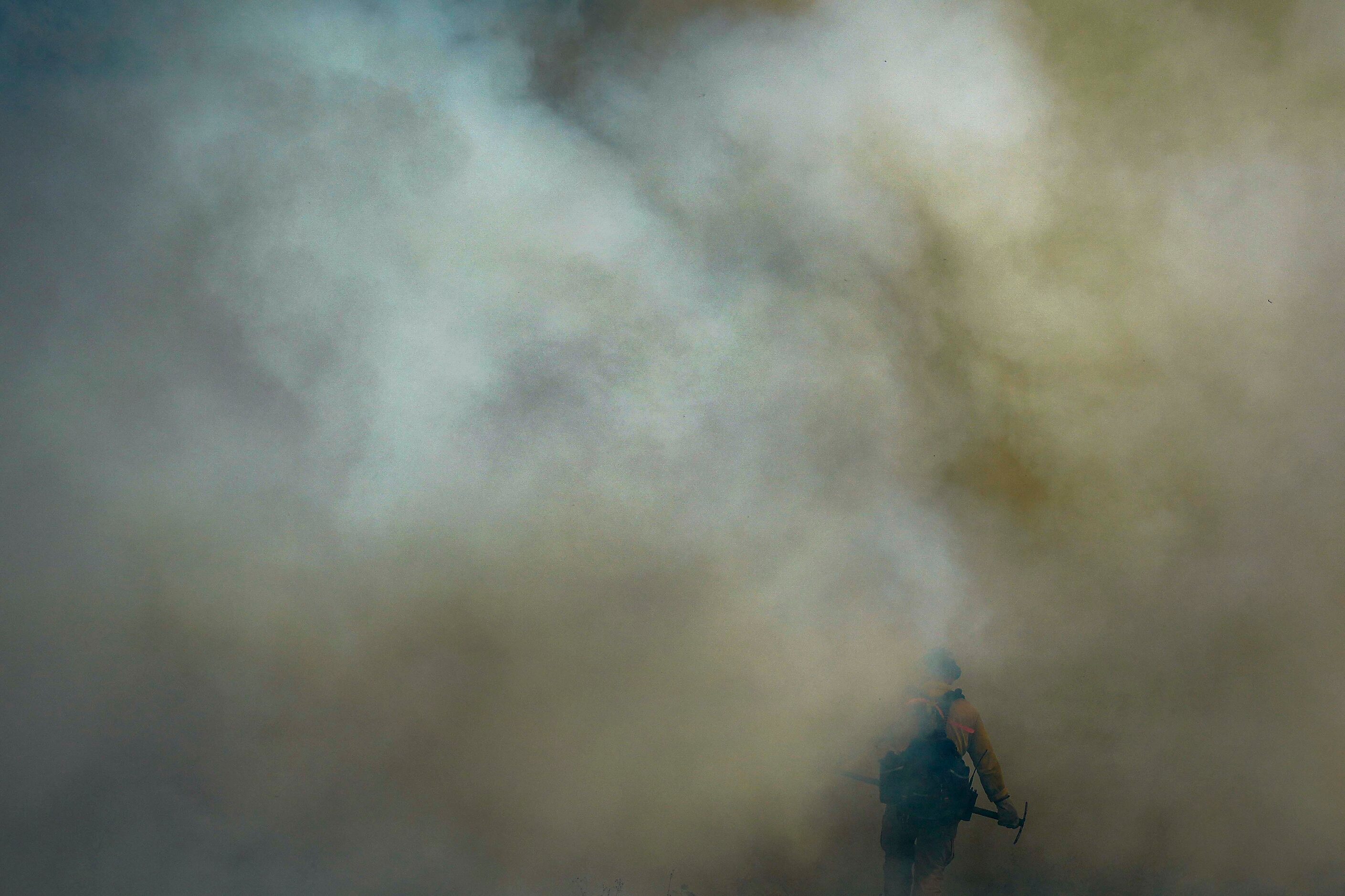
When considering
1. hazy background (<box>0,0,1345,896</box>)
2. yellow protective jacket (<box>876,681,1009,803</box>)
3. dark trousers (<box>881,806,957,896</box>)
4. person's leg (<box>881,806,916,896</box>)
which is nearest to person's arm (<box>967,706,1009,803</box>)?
yellow protective jacket (<box>876,681,1009,803</box>)

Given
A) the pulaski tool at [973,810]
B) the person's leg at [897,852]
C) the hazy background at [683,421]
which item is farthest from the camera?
the hazy background at [683,421]

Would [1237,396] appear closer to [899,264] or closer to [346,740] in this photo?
[899,264]

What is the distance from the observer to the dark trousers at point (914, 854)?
Result: 450cm

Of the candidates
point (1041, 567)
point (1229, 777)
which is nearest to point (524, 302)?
point (1041, 567)

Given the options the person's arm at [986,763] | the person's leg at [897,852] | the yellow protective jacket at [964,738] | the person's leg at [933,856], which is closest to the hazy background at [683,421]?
the person's leg at [897,852]

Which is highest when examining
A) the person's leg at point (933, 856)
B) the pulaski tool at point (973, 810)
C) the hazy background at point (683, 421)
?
the hazy background at point (683, 421)

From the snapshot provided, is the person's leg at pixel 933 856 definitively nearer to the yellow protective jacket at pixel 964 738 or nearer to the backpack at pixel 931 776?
the backpack at pixel 931 776

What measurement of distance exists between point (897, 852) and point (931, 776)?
0.43m

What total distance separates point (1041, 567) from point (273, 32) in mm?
5106

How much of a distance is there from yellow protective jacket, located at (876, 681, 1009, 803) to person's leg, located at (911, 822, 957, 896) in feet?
0.83

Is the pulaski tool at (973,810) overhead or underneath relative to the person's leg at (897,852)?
overhead

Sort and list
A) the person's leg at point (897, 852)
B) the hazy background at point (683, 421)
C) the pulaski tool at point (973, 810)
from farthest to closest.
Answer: the hazy background at point (683, 421) → the person's leg at point (897, 852) → the pulaski tool at point (973, 810)

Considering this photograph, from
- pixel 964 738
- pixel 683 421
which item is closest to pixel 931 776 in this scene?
pixel 964 738

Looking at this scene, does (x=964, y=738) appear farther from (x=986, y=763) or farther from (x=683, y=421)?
(x=683, y=421)
